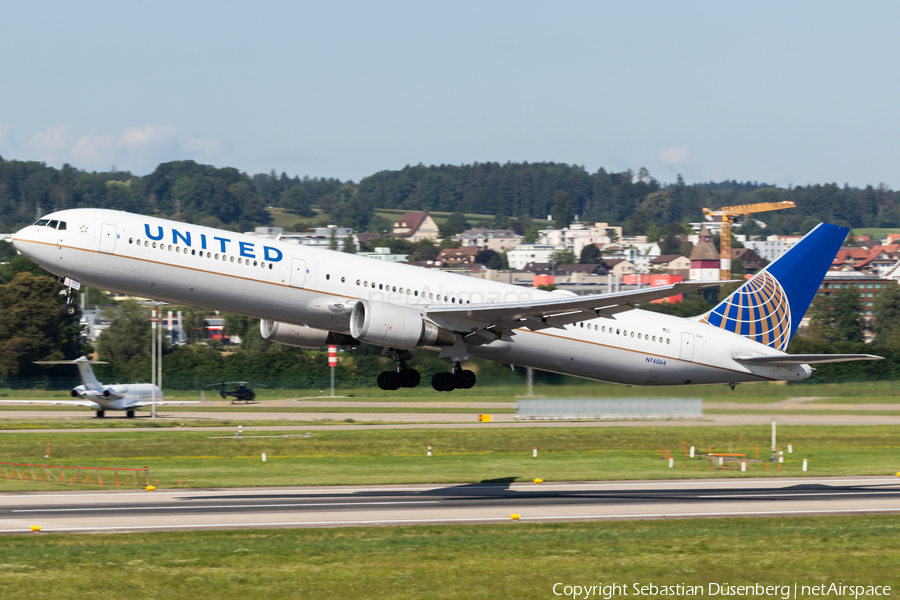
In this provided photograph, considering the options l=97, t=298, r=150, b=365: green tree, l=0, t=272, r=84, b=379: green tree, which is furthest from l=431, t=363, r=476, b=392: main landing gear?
l=97, t=298, r=150, b=365: green tree

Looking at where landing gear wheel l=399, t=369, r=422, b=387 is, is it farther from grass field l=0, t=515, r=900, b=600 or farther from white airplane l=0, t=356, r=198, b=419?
white airplane l=0, t=356, r=198, b=419

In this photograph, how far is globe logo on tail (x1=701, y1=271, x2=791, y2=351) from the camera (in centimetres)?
4491

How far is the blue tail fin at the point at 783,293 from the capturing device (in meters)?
45.2

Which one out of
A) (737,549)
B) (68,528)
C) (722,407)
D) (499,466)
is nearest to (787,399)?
(722,407)

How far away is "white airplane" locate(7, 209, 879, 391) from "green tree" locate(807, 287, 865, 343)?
111 metres

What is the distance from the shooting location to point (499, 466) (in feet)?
158

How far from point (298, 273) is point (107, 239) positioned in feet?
20.3

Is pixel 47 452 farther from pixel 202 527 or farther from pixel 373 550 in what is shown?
pixel 373 550

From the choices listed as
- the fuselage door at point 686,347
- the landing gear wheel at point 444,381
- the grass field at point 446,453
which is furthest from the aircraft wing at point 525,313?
the grass field at point 446,453

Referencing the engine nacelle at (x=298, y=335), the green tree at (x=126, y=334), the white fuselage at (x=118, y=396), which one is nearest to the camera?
the engine nacelle at (x=298, y=335)

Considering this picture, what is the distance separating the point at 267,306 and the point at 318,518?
7.23 m

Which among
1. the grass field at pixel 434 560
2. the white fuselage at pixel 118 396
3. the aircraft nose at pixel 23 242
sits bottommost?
the grass field at pixel 434 560

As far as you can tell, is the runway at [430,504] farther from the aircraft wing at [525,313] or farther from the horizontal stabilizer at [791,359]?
the aircraft wing at [525,313]

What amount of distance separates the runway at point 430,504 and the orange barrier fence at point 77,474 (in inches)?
140
